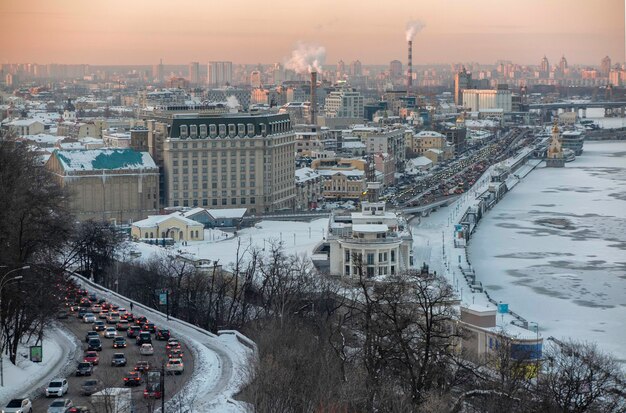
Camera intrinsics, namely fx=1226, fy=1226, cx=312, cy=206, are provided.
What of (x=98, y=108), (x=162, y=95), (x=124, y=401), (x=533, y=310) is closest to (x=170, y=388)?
(x=124, y=401)

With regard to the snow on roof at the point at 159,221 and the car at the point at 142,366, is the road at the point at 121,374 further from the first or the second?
the snow on roof at the point at 159,221

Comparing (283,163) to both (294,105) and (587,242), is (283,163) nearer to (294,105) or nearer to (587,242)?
(587,242)

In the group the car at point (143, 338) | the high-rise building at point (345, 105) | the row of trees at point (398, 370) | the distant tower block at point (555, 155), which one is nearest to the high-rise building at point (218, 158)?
the row of trees at point (398, 370)

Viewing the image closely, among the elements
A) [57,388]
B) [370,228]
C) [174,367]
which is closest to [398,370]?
[174,367]

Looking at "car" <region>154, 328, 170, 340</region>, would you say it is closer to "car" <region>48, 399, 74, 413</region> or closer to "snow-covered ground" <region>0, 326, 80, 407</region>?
"snow-covered ground" <region>0, 326, 80, 407</region>

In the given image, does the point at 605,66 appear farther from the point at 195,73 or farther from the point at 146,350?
the point at 146,350

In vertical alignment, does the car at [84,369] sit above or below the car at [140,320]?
above
